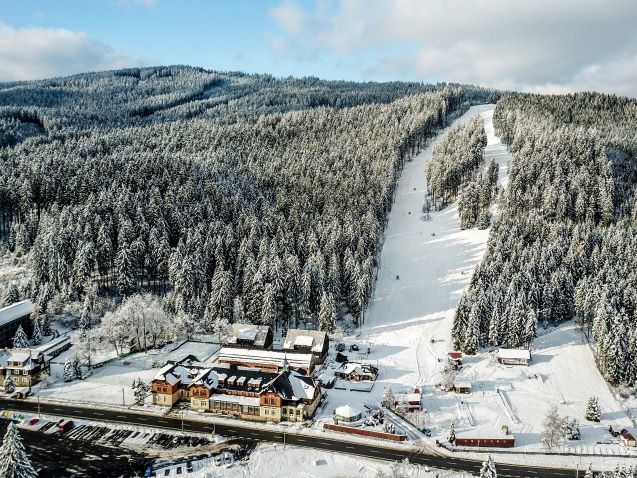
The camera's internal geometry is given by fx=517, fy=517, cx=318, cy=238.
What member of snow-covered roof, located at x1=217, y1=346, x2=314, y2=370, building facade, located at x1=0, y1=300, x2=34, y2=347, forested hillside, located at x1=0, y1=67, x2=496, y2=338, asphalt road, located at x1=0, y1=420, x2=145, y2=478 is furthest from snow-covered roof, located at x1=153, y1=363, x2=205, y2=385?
building facade, located at x1=0, y1=300, x2=34, y2=347

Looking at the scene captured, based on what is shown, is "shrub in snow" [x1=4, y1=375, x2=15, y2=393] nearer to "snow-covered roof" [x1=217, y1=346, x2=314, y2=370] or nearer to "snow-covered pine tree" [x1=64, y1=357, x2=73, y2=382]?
"snow-covered pine tree" [x1=64, y1=357, x2=73, y2=382]

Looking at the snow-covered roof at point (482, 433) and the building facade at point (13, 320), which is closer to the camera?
the snow-covered roof at point (482, 433)

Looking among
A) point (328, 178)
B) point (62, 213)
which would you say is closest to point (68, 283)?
point (62, 213)

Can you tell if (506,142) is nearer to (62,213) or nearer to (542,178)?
(542,178)

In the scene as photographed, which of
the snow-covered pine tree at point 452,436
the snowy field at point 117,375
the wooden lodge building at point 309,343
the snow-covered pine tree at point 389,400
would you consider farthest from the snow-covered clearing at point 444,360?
the snowy field at point 117,375

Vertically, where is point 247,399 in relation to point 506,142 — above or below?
below

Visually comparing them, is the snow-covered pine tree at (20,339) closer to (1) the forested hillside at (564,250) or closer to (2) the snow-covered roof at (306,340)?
(2) the snow-covered roof at (306,340)

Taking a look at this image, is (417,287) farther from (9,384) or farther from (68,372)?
(9,384)
